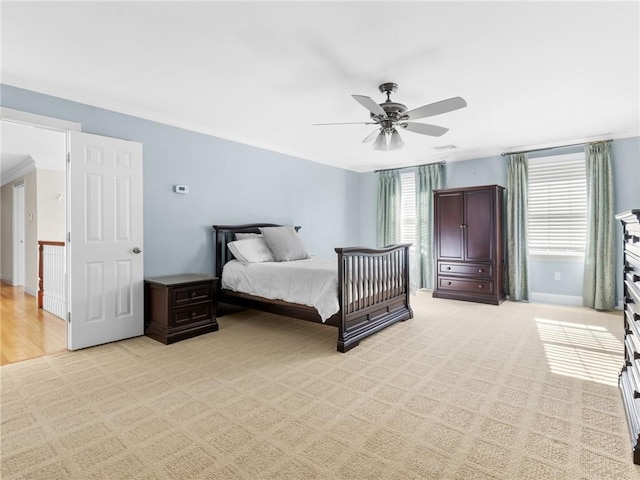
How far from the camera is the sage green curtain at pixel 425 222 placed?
20.1 ft

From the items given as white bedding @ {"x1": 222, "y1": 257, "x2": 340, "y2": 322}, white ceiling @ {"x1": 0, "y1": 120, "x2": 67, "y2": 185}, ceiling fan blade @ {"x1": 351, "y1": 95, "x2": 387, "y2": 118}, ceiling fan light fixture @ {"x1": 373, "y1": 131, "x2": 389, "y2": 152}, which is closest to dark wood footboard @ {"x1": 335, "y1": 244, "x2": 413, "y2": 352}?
white bedding @ {"x1": 222, "y1": 257, "x2": 340, "y2": 322}

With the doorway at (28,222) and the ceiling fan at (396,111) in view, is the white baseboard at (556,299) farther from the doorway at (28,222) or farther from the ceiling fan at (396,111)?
the doorway at (28,222)

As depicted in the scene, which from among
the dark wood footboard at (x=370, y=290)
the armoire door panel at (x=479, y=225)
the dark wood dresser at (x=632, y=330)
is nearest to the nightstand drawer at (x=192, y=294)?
the dark wood footboard at (x=370, y=290)

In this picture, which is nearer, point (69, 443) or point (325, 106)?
point (69, 443)

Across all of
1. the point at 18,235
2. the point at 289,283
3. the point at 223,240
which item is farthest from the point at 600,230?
the point at 18,235

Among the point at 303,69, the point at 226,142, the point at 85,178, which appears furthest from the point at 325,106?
the point at 85,178

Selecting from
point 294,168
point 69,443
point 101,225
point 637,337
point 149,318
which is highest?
point 294,168

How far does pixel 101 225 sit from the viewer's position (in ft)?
11.1

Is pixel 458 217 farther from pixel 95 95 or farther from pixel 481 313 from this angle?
pixel 95 95

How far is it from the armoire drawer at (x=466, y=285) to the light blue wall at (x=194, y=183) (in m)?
2.45

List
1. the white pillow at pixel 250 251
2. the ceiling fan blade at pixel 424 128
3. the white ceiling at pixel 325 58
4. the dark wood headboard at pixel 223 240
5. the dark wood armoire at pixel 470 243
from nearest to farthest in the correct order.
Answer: the white ceiling at pixel 325 58, the ceiling fan blade at pixel 424 128, the white pillow at pixel 250 251, the dark wood headboard at pixel 223 240, the dark wood armoire at pixel 470 243

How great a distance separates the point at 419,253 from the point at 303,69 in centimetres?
440

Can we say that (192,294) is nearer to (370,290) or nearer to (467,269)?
(370,290)

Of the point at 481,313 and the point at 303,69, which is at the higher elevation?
the point at 303,69
